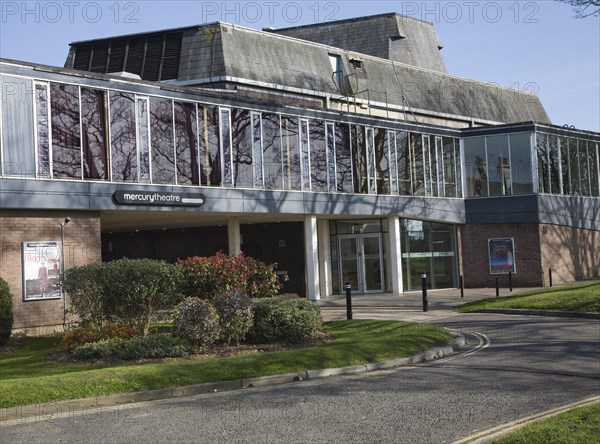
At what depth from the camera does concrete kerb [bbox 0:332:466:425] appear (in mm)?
11758

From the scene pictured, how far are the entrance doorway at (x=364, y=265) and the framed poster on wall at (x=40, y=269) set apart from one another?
16718 mm

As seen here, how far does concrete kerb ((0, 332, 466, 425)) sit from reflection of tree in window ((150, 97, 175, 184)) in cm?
1420

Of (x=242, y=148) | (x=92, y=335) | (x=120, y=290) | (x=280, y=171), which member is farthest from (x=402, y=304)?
(x=92, y=335)

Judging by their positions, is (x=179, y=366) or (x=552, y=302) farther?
(x=552, y=302)

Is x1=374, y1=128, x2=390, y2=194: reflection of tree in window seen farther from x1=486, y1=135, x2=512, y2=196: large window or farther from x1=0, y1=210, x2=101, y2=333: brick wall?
x1=0, y1=210, x2=101, y2=333: brick wall

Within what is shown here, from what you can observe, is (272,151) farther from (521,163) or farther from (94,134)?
(521,163)

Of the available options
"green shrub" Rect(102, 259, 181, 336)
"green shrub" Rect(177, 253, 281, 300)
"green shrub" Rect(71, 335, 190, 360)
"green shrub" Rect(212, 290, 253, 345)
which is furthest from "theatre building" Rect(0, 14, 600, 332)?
"green shrub" Rect(212, 290, 253, 345)

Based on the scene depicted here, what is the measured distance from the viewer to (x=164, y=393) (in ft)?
42.5

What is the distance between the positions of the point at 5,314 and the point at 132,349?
16.8 feet

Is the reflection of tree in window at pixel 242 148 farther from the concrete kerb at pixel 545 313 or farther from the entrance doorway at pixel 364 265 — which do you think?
the concrete kerb at pixel 545 313

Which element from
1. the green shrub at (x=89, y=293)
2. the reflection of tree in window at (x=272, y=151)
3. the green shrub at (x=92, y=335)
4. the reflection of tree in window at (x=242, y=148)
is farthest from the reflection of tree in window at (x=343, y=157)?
the green shrub at (x=92, y=335)

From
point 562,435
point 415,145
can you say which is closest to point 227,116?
point 415,145

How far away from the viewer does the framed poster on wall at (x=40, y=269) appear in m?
23.4

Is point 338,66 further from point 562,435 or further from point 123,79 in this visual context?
point 562,435
